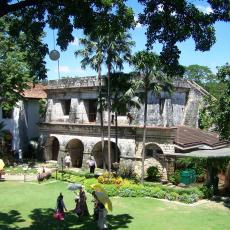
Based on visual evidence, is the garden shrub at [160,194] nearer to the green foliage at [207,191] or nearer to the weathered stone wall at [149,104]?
the green foliage at [207,191]

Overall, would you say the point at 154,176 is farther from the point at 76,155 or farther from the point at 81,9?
the point at 81,9

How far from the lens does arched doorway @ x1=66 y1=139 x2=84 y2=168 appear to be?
114ft

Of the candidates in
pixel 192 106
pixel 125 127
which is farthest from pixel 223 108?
pixel 192 106

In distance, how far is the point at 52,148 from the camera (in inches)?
1475

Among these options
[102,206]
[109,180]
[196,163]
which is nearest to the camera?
[102,206]

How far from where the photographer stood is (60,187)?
83.1 feet


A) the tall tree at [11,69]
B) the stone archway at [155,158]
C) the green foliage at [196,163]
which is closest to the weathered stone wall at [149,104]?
the stone archway at [155,158]

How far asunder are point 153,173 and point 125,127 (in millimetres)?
4081

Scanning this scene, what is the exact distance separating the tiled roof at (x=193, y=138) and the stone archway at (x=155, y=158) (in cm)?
149

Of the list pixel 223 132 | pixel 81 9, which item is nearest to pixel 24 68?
pixel 223 132

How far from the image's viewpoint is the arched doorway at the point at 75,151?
34.9 m

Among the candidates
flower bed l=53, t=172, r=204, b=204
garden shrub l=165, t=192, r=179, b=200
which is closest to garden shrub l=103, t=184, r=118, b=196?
flower bed l=53, t=172, r=204, b=204

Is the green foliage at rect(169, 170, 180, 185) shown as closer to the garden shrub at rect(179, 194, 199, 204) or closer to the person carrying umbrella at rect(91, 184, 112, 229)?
the garden shrub at rect(179, 194, 199, 204)

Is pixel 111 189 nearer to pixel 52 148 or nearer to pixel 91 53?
pixel 91 53
